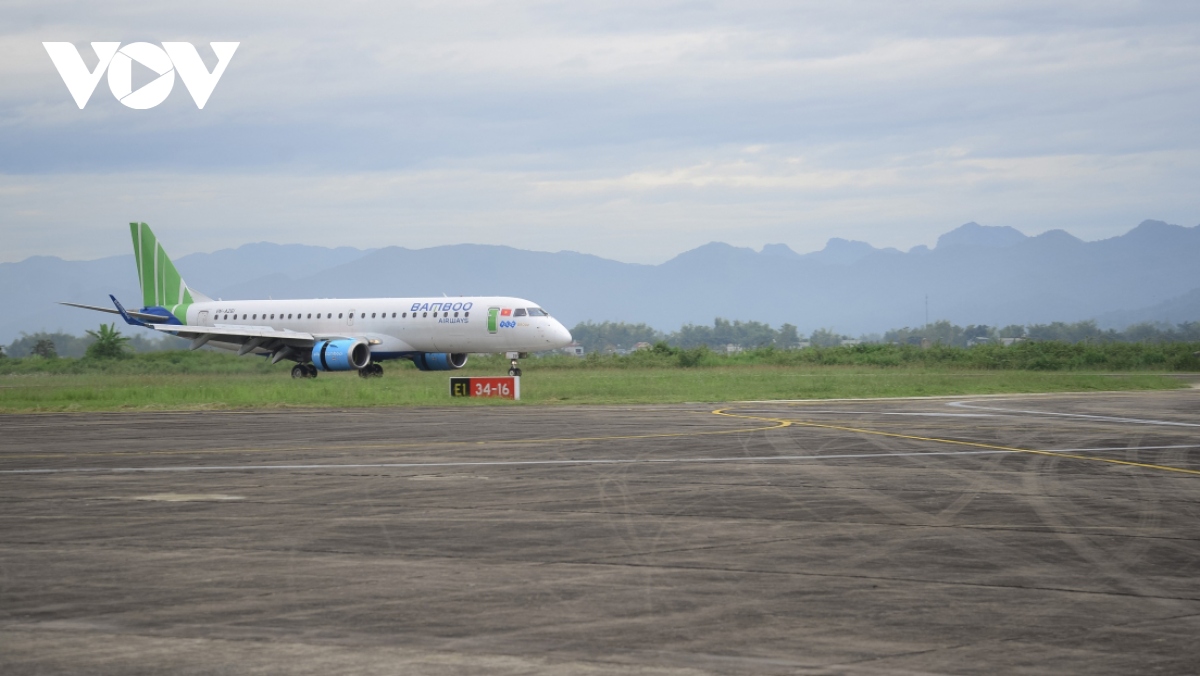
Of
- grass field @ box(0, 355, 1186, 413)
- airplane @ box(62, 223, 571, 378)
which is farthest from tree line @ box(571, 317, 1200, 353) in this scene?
grass field @ box(0, 355, 1186, 413)

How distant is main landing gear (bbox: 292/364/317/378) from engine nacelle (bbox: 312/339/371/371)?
176 cm

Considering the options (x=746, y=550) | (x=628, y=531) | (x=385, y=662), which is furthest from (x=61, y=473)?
(x=385, y=662)

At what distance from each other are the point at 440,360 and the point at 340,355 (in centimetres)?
513

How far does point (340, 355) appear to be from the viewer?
47.8 m

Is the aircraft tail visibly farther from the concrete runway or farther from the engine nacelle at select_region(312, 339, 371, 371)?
the concrete runway

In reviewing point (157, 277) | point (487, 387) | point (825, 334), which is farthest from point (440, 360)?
point (825, 334)

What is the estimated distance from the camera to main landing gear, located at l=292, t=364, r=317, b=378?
165ft

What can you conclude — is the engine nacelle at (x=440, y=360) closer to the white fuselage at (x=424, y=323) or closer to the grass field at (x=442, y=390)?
the grass field at (x=442, y=390)

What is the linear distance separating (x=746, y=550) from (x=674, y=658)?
327 cm

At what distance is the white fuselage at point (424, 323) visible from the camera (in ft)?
157

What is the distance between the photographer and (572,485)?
13852 mm

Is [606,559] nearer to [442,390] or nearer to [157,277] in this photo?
[442,390]

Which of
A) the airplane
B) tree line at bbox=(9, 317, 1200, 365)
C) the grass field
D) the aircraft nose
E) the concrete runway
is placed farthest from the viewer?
tree line at bbox=(9, 317, 1200, 365)

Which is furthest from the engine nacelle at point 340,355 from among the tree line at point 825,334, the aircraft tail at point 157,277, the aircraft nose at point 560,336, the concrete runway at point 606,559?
the tree line at point 825,334
